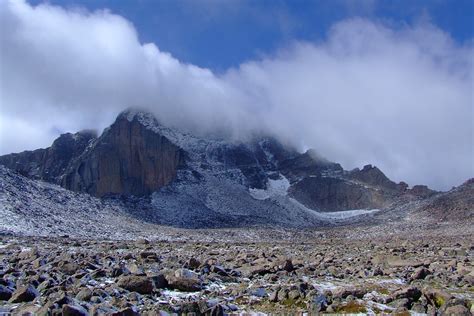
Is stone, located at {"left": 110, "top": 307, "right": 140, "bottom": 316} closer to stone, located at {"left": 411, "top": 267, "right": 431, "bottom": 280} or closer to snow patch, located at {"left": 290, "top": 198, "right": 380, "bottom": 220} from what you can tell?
stone, located at {"left": 411, "top": 267, "right": 431, "bottom": 280}

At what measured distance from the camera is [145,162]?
566ft

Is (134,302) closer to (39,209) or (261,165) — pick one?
(39,209)

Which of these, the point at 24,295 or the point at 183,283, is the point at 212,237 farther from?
the point at 24,295

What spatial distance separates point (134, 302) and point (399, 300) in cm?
709

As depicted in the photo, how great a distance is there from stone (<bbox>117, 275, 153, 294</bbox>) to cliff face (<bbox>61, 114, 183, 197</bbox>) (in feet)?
510

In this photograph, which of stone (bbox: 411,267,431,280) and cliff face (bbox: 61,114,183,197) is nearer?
stone (bbox: 411,267,431,280)

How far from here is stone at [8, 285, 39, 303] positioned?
435 inches

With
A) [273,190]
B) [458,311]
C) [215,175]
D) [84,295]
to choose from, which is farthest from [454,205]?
[84,295]

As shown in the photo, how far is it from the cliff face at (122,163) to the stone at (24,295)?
156580 mm

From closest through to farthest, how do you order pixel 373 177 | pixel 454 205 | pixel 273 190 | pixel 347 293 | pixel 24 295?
pixel 24 295
pixel 347 293
pixel 454 205
pixel 273 190
pixel 373 177

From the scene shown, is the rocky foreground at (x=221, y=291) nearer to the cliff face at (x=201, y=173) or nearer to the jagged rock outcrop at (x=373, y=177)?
the cliff face at (x=201, y=173)

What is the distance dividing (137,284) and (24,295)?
2.88 m

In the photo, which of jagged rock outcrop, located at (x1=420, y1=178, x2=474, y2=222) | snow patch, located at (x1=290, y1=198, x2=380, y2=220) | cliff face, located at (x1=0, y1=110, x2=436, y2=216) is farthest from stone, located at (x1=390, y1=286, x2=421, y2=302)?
snow patch, located at (x1=290, y1=198, x2=380, y2=220)

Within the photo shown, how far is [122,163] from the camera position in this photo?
6954 inches
